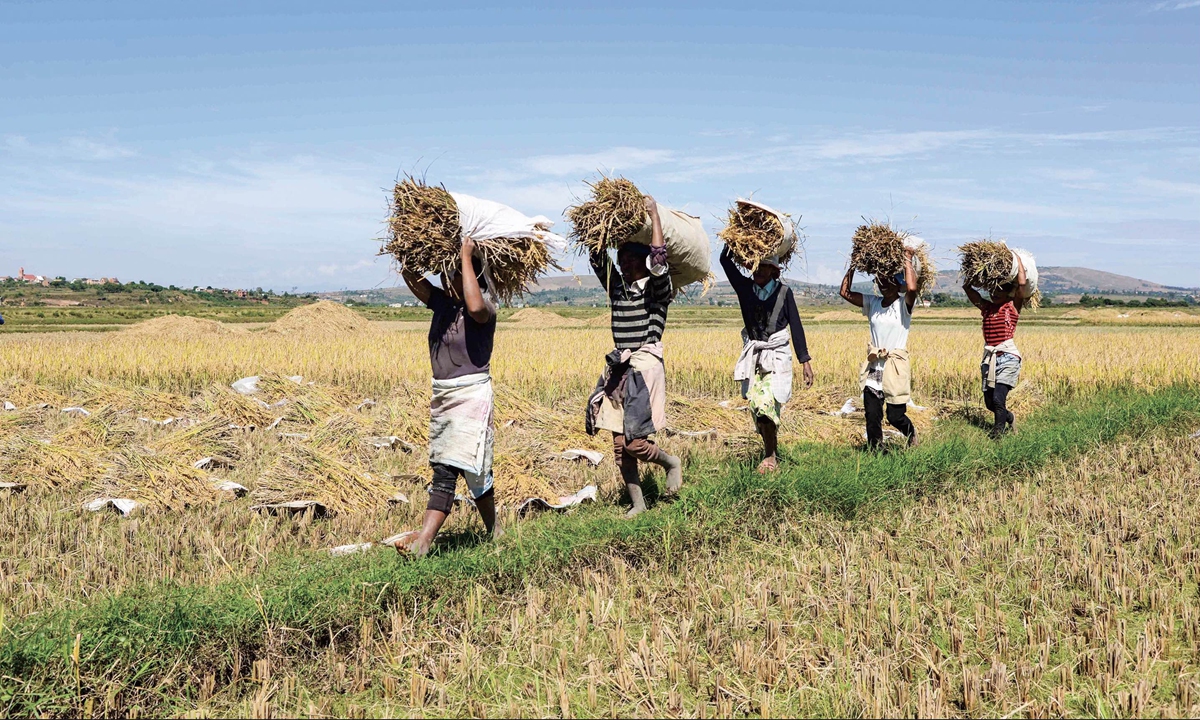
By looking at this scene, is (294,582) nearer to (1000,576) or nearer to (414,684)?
(414,684)

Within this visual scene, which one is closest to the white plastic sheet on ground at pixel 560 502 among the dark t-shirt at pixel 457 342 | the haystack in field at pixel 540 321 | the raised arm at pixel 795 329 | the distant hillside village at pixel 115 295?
the dark t-shirt at pixel 457 342

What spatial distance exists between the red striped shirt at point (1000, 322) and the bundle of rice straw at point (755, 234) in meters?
3.46

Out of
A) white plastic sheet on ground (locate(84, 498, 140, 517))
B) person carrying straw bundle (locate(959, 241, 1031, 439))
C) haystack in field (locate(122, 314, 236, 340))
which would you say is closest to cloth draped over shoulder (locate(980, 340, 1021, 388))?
person carrying straw bundle (locate(959, 241, 1031, 439))

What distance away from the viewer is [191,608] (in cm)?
323

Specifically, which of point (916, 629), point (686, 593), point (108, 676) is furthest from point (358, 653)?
point (916, 629)

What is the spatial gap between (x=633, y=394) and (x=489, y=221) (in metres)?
1.51

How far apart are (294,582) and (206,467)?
3.53 meters

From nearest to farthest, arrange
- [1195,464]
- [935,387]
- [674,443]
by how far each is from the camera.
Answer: [1195,464] < [674,443] < [935,387]

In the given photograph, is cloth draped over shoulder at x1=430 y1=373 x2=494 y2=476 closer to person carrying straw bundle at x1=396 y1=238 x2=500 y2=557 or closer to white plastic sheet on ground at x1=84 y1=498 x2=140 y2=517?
person carrying straw bundle at x1=396 y1=238 x2=500 y2=557

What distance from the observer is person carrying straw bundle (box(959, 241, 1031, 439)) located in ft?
26.7

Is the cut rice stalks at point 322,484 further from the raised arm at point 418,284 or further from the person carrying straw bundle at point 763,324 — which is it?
the person carrying straw bundle at point 763,324

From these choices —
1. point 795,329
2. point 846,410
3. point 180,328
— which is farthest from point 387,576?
point 180,328

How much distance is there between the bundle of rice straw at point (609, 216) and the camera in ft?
16.1

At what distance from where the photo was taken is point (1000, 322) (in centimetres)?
830
